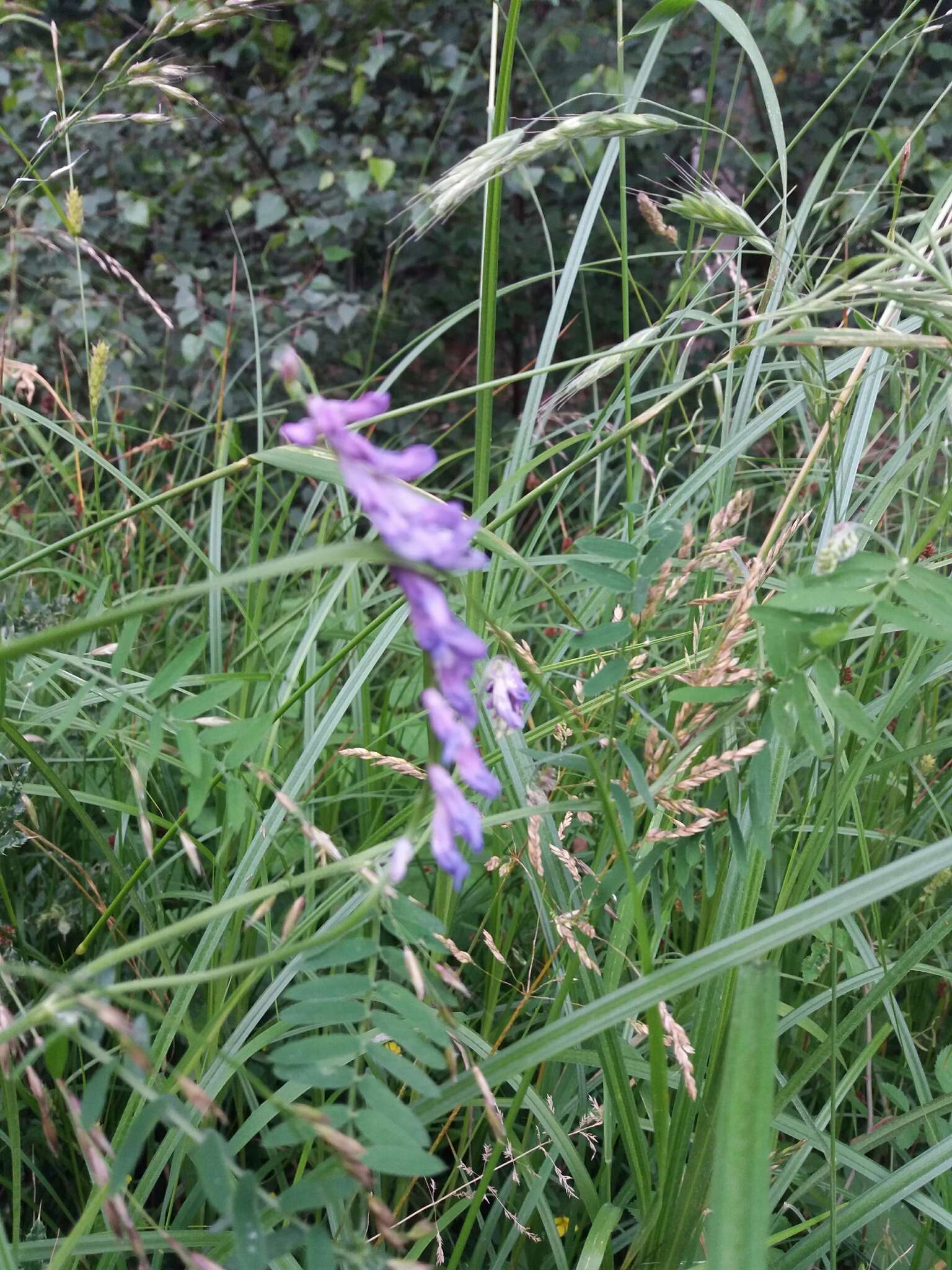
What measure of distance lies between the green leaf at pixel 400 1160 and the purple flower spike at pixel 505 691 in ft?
0.77

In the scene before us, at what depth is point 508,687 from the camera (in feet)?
2.09

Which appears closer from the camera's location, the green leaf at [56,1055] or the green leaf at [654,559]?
the green leaf at [56,1055]

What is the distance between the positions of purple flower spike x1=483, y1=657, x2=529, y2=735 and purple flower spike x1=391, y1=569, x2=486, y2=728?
0.13 meters

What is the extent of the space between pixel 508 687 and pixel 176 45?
3630 mm

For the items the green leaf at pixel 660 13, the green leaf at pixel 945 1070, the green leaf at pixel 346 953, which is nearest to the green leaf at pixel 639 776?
the green leaf at pixel 346 953

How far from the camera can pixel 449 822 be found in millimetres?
479

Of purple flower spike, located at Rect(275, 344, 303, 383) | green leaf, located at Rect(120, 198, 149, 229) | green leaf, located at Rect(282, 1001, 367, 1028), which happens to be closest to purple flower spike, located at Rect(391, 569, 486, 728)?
purple flower spike, located at Rect(275, 344, 303, 383)

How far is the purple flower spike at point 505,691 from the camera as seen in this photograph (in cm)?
61

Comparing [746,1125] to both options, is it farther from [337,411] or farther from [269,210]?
[269,210]

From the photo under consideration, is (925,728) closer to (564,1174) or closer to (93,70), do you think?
(564,1174)

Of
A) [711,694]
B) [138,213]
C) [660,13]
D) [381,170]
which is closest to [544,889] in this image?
[711,694]

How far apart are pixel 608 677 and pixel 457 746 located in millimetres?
320

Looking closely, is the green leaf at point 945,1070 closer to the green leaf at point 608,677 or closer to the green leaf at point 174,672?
the green leaf at point 608,677

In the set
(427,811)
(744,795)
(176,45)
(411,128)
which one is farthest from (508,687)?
(176,45)
